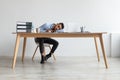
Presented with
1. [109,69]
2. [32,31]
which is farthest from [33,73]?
[109,69]

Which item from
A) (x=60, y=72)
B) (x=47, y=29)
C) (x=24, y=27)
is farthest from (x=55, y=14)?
(x=60, y=72)

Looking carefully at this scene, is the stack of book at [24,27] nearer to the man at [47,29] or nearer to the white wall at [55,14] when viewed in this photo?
the man at [47,29]

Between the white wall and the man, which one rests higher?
the white wall

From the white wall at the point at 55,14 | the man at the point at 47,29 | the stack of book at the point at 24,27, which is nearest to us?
the stack of book at the point at 24,27

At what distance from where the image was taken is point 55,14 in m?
6.61

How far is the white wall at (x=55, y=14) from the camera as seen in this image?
658cm

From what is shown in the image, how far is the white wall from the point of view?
21.6 feet

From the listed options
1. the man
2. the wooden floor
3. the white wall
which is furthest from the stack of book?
the white wall

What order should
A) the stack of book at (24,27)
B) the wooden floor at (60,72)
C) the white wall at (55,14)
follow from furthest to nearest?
the white wall at (55,14), the stack of book at (24,27), the wooden floor at (60,72)

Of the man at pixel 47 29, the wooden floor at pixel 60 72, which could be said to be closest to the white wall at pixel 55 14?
the man at pixel 47 29

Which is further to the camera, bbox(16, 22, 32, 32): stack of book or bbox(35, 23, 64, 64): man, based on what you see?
bbox(35, 23, 64, 64): man

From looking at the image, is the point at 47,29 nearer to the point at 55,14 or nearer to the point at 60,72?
the point at 60,72

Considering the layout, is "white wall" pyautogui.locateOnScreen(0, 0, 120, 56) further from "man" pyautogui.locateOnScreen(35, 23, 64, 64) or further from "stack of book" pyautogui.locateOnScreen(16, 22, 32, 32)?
"stack of book" pyautogui.locateOnScreen(16, 22, 32, 32)

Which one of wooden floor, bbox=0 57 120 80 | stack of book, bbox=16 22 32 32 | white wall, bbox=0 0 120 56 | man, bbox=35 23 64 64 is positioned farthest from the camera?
white wall, bbox=0 0 120 56
